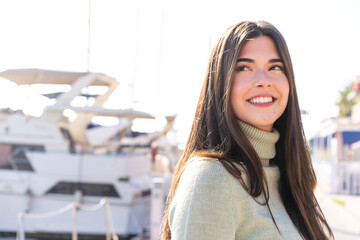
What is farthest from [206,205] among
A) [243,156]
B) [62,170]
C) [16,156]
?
[16,156]

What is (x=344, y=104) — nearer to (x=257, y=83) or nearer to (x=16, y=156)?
(x=16, y=156)

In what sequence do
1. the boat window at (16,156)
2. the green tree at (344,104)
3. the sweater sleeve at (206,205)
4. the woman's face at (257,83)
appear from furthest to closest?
the green tree at (344,104), the boat window at (16,156), the woman's face at (257,83), the sweater sleeve at (206,205)

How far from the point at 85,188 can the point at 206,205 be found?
1271cm

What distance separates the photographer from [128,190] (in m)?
13.1

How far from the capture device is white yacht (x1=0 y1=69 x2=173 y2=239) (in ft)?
43.1

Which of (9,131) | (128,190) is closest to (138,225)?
(128,190)

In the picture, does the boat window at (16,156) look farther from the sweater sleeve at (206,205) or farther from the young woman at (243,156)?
the sweater sleeve at (206,205)

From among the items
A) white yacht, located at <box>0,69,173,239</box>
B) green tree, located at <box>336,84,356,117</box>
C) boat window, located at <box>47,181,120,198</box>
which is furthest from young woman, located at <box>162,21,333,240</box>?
green tree, located at <box>336,84,356,117</box>

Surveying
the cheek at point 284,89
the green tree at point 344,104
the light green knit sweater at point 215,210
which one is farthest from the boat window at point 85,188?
the green tree at point 344,104

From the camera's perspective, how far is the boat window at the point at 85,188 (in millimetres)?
13266

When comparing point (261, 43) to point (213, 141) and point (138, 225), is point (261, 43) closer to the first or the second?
point (213, 141)

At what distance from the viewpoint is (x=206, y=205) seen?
107cm

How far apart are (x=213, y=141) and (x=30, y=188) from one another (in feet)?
42.8

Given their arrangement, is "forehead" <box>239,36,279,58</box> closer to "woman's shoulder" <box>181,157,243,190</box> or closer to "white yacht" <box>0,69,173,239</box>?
"woman's shoulder" <box>181,157,243,190</box>
